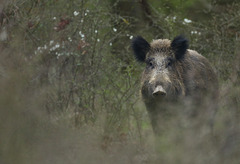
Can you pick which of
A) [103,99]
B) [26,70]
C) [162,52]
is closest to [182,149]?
[26,70]

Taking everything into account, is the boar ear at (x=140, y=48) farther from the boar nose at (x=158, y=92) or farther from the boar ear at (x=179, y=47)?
the boar nose at (x=158, y=92)

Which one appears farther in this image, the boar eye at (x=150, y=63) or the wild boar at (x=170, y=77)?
the boar eye at (x=150, y=63)

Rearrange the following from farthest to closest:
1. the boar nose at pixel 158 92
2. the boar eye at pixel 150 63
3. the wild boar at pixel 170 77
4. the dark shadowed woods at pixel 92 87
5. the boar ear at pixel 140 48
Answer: the boar ear at pixel 140 48 < the boar eye at pixel 150 63 < the wild boar at pixel 170 77 < the boar nose at pixel 158 92 < the dark shadowed woods at pixel 92 87

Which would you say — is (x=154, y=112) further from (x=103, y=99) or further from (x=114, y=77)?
(x=114, y=77)

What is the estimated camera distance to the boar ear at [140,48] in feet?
26.3

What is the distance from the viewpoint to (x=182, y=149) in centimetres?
403

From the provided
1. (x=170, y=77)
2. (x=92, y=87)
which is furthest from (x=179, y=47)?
(x=92, y=87)

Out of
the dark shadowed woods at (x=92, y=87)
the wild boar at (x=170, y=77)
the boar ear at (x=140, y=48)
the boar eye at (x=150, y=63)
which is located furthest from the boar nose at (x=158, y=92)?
the boar ear at (x=140, y=48)

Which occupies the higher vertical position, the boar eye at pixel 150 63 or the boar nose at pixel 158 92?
the boar eye at pixel 150 63

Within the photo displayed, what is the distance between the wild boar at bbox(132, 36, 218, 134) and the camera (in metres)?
7.16

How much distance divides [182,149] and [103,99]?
4.61 metres

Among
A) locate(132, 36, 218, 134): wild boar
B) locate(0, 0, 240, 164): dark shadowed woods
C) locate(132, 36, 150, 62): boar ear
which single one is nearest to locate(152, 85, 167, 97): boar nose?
locate(132, 36, 218, 134): wild boar

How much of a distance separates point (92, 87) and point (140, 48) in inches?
50.5

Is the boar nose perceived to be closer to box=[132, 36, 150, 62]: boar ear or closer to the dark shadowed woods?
the dark shadowed woods
